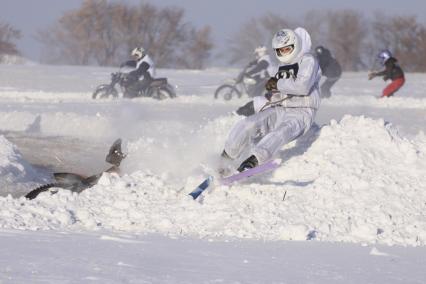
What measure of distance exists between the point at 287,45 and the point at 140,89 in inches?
565

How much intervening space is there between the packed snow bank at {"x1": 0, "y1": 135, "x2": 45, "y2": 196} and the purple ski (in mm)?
2723

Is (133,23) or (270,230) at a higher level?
(133,23)

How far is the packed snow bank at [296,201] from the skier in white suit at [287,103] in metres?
0.26

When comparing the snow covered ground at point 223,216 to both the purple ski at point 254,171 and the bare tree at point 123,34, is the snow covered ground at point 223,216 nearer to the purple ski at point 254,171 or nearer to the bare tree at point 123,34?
the purple ski at point 254,171

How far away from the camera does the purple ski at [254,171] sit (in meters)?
8.60

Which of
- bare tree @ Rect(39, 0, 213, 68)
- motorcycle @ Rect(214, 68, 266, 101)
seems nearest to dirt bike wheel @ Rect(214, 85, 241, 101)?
motorcycle @ Rect(214, 68, 266, 101)

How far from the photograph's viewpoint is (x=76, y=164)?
1253 cm

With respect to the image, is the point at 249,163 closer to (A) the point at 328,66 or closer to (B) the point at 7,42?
(A) the point at 328,66

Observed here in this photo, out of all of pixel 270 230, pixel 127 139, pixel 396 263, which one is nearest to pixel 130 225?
pixel 270 230

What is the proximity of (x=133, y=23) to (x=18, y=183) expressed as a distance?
2723 inches

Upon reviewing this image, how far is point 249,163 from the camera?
902 cm

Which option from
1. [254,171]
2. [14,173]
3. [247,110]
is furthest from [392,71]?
[254,171]

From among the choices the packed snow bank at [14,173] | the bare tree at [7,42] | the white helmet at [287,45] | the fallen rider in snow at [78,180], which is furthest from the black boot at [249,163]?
the bare tree at [7,42]

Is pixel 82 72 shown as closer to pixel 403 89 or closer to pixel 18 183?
pixel 403 89
